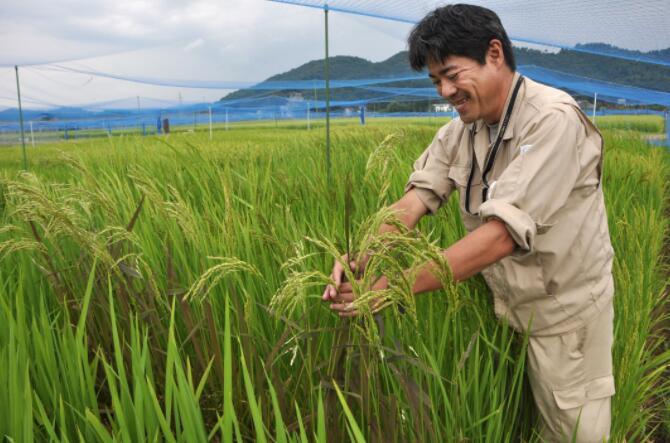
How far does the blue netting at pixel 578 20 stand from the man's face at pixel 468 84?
110 inches

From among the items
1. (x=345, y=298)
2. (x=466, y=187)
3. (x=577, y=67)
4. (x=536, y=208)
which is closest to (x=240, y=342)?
(x=345, y=298)

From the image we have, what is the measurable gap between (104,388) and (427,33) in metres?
1.19

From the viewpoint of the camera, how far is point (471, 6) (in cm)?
138

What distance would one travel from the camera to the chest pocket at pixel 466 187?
160cm

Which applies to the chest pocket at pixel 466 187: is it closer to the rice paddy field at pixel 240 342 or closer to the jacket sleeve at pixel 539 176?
the rice paddy field at pixel 240 342

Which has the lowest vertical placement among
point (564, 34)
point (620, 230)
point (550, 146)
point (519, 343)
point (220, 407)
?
point (519, 343)

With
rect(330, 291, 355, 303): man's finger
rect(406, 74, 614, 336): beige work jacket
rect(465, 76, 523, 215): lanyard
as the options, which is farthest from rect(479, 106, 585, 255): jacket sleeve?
rect(330, 291, 355, 303): man's finger

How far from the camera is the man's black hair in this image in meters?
1.32

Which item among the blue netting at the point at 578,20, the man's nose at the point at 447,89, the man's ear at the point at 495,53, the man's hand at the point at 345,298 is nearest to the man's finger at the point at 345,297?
the man's hand at the point at 345,298

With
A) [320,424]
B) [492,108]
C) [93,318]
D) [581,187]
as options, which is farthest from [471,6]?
[93,318]

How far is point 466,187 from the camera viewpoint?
1.61 meters

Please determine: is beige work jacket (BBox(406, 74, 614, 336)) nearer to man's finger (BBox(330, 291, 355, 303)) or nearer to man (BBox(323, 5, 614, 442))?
man (BBox(323, 5, 614, 442))

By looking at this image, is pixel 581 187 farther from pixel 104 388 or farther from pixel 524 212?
pixel 104 388

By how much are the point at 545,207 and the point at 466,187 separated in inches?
16.4
